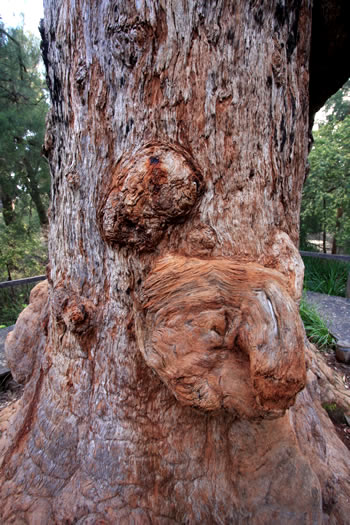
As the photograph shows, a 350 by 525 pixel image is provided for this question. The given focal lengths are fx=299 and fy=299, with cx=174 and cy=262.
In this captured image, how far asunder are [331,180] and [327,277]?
2000mm

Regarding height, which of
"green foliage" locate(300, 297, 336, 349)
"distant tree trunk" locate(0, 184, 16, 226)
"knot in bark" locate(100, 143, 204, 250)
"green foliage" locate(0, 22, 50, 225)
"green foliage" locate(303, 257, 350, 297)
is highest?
"green foliage" locate(0, 22, 50, 225)

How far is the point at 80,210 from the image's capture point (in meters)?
1.40

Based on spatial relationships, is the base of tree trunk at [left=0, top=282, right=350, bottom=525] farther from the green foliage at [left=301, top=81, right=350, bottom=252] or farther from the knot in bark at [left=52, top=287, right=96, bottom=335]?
the green foliage at [left=301, top=81, right=350, bottom=252]

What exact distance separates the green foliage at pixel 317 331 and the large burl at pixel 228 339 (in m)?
3.37

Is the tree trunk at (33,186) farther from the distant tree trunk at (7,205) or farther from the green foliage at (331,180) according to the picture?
the green foliage at (331,180)

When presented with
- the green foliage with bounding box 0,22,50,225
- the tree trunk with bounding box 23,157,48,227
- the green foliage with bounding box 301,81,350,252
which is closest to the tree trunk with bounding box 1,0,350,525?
the green foliage with bounding box 301,81,350,252

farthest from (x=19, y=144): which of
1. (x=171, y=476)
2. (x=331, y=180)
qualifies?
(x=171, y=476)

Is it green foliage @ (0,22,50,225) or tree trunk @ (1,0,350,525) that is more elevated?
green foliage @ (0,22,50,225)

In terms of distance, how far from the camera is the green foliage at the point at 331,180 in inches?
227

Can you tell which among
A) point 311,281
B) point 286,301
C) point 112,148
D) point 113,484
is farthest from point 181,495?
point 311,281

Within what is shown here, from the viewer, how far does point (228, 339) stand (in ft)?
3.54

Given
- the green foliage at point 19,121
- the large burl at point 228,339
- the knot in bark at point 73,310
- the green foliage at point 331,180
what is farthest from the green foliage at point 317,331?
the green foliage at point 19,121

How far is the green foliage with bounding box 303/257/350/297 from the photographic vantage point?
589 cm

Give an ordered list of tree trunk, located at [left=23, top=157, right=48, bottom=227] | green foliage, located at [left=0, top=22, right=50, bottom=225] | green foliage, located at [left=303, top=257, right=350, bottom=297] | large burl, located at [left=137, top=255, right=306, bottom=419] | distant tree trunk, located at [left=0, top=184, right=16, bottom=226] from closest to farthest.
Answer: large burl, located at [left=137, top=255, right=306, bottom=419] < green foliage, located at [left=303, top=257, right=350, bottom=297] < green foliage, located at [left=0, top=22, right=50, bottom=225] < distant tree trunk, located at [left=0, top=184, right=16, bottom=226] < tree trunk, located at [left=23, top=157, right=48, bottom=227]
